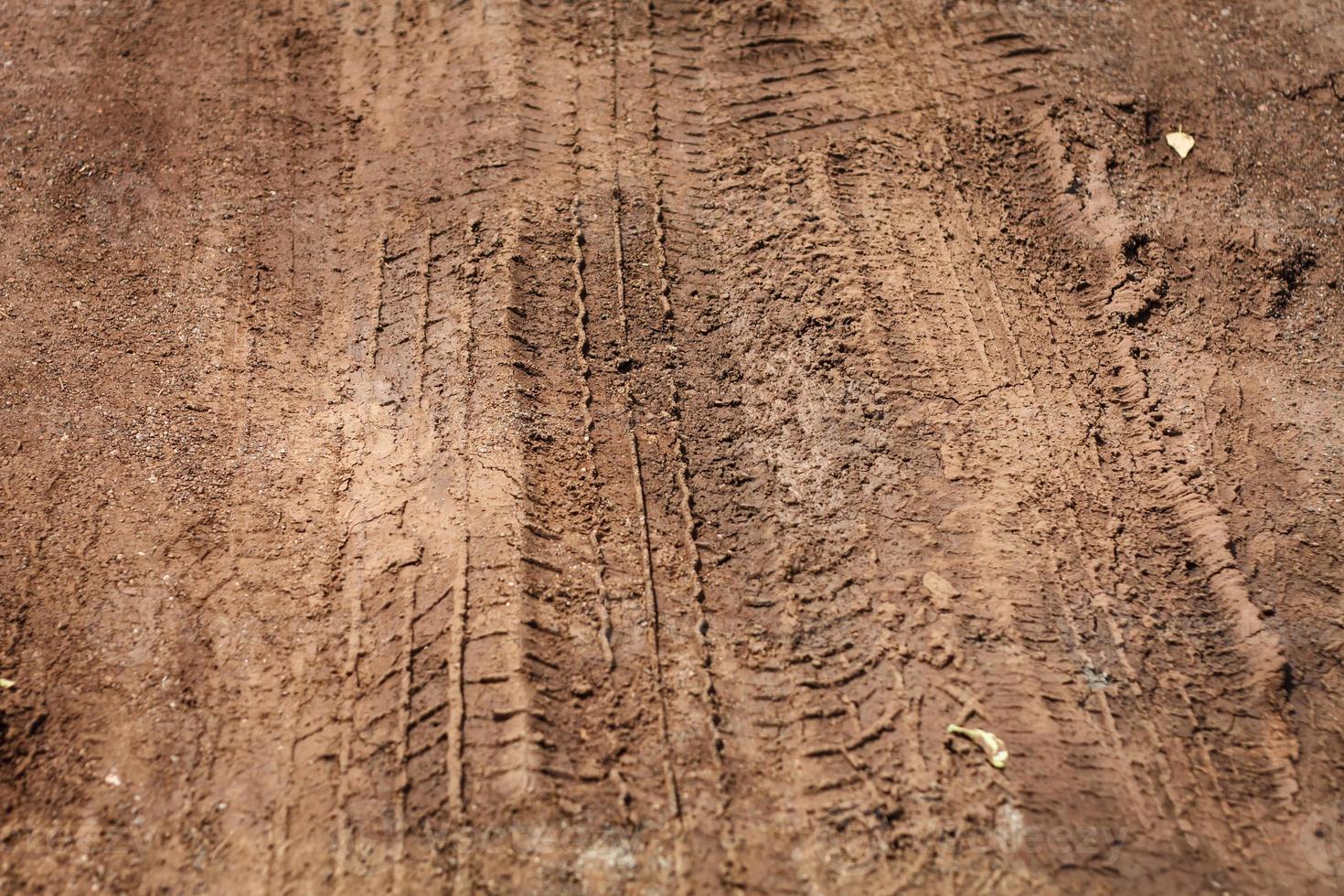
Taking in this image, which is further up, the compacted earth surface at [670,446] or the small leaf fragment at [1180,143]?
the small leaf fragment at [1180,143]

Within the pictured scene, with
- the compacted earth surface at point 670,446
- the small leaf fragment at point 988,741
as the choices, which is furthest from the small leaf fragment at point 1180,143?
the small leaf fragment at point 988,741

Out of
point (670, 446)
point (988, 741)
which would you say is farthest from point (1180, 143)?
point (988, 741)

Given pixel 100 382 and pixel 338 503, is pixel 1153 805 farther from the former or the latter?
pixel 100 382

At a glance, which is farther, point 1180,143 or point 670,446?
point 1180,143

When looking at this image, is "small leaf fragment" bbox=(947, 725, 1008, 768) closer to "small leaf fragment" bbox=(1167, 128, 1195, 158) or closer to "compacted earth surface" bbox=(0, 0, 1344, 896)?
"compacted earth surface" bbox=(0, 0, 1344, 896)

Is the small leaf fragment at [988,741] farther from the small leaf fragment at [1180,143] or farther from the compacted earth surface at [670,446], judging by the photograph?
the small leaf fragment at [1180,143]

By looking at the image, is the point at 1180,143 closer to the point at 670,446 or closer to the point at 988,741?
the point at 670,446

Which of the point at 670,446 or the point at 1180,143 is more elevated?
the point at 1180,143

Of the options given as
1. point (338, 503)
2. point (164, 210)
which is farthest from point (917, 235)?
point (164, 210)
